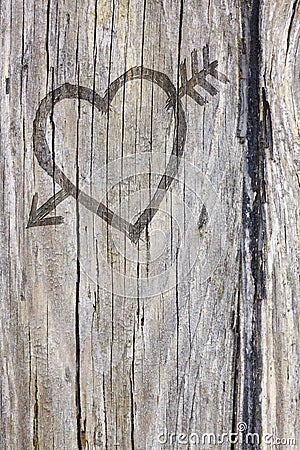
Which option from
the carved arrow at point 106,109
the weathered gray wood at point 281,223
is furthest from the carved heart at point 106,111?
the weathered gray wood at point 281,223

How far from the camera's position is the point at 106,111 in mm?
1501

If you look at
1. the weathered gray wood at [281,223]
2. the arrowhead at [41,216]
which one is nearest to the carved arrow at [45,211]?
the arrowhead at [41,216]

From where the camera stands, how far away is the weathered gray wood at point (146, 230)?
4.93 feet

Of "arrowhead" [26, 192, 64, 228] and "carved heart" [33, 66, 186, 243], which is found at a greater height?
"carved heart" [33, 66, 186, 243]

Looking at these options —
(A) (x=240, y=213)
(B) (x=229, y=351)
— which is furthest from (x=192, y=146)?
(B) (x=229, y=351)

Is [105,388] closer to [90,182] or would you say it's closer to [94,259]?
[94,259]

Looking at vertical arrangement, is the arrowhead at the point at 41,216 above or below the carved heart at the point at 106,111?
below

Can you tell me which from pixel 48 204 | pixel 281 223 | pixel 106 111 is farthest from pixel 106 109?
pixel 281 223

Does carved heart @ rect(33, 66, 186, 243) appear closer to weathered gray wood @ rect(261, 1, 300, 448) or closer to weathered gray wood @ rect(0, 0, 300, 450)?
weathered gray wood @ rect(0, 0, 300, 450)

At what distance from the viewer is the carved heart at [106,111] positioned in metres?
1.50

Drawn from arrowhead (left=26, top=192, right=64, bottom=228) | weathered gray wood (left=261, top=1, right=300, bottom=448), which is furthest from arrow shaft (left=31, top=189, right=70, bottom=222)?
weathered gray wood (left=261, top=1, right=300, bottom=448)

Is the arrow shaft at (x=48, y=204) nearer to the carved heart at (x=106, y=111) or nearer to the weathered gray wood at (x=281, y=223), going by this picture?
the carved heart at (x=106, y=111)

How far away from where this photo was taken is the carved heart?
1500 mm

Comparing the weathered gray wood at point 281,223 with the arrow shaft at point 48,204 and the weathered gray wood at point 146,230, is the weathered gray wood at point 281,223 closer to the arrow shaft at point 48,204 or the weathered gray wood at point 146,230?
the weathered gray wood at point 146,230
